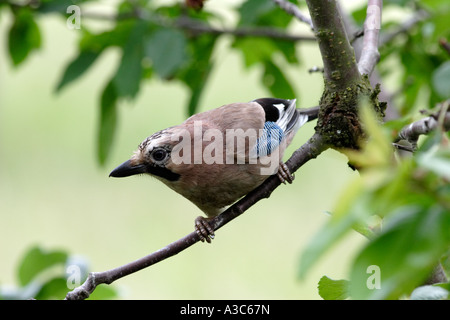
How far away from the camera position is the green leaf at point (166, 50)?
10.8 feet

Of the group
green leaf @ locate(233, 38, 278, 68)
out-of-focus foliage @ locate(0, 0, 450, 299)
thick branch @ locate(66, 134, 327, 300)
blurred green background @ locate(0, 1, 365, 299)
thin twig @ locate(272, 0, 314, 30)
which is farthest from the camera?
blurred green background @ locate(0, 1, 365, 299)

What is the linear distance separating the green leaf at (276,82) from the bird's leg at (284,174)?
1.18 meters

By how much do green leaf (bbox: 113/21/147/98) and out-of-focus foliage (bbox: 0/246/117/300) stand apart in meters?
1.01

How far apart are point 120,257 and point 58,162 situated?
2.27 metres

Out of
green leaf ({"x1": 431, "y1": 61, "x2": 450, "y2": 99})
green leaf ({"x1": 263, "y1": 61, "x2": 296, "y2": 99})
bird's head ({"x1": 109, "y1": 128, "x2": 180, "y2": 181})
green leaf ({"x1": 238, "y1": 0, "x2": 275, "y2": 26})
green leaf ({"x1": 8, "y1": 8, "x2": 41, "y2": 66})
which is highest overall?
green leaf ({"x1": 8, "y1": 8, "x2": 41, "y2": 66})

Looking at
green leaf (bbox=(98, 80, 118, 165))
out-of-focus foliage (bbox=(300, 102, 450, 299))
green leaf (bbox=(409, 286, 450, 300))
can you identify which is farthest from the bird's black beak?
out-of-focus foliage (bbox=(300, 102, 450, 299))

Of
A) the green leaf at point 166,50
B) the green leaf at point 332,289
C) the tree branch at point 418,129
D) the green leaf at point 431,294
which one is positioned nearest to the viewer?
the green leaf at point 431,294

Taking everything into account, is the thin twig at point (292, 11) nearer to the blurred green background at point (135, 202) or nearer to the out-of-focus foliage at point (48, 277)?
the out-of-focus foliage at point (48, 277)

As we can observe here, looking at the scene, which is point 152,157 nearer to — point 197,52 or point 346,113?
point 346,113

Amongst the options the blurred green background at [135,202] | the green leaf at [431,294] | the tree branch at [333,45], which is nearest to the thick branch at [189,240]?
the tree branch at [333,45]

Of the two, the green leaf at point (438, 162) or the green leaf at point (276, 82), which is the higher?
the green leaf at point (276, 82)

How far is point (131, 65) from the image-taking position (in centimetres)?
346

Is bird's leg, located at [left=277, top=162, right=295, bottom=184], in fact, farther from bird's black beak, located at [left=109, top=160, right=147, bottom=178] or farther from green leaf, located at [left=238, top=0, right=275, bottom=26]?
green leaf, located at [left=238, top=0, right=275, bottom=26]

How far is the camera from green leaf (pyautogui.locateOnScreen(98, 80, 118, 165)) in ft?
11.8
